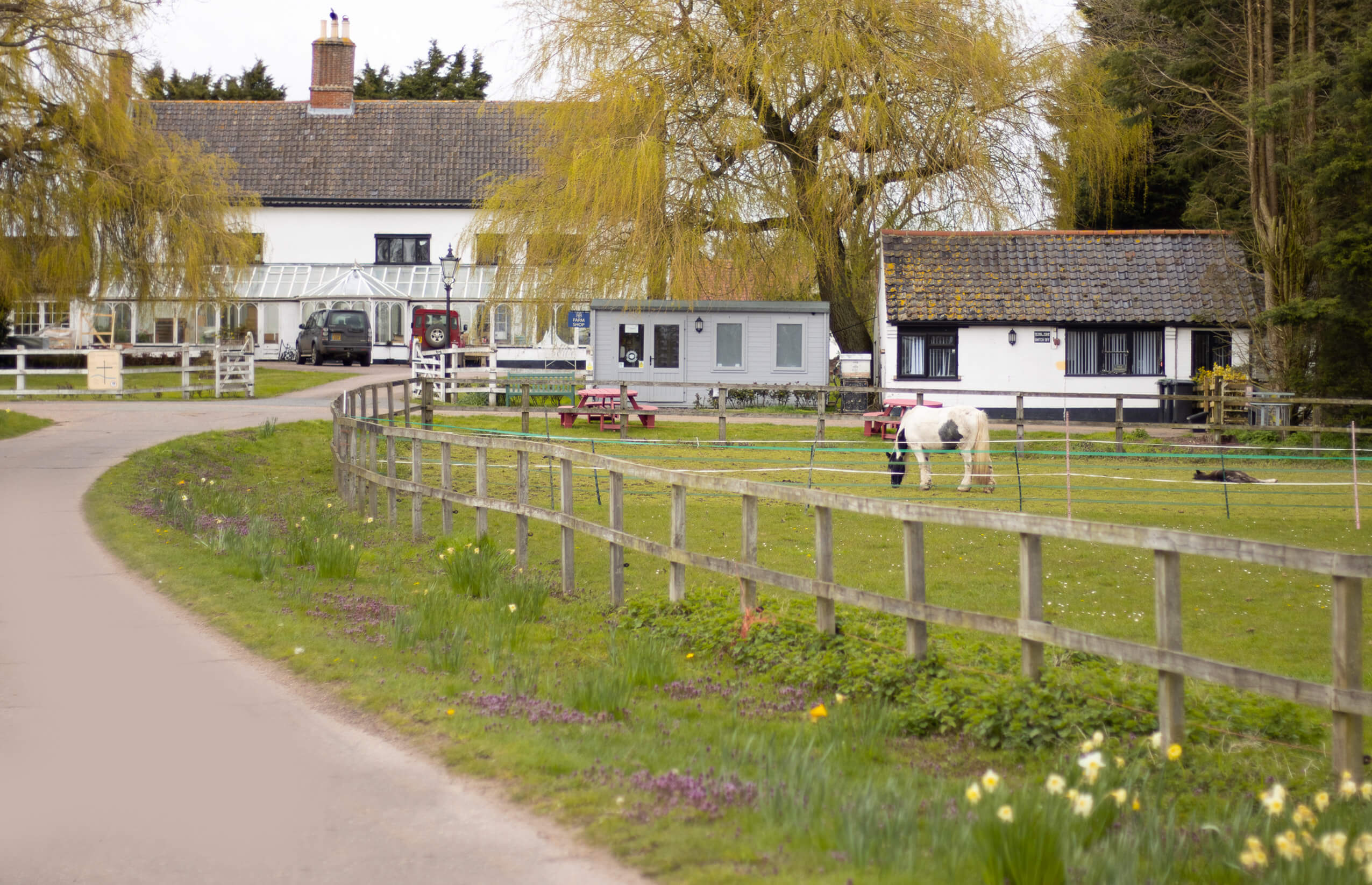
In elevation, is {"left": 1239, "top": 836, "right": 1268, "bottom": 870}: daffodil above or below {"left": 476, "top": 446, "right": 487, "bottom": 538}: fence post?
below

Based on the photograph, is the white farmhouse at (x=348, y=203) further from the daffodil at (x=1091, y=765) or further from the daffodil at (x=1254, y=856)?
the daffodil at (x=1254, y=856)

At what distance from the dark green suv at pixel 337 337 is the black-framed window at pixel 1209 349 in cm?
3074

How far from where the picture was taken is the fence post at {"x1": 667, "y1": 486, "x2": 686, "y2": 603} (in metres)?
9.16

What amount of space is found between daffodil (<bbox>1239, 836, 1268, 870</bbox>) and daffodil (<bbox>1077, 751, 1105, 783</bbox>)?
0.52m

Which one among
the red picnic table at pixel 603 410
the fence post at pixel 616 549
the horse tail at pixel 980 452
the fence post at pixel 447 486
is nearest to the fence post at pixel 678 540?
the fence post at pixel 616 549

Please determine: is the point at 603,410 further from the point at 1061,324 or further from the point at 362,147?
the point at 362,147

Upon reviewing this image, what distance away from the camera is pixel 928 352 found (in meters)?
33.8

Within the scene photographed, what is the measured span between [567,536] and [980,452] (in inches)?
379

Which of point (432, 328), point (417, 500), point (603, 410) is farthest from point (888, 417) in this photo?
point (432, 328)

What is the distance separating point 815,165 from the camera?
34406 millimetres

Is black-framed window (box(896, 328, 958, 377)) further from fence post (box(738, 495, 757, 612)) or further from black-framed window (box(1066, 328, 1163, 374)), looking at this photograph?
fence post (box(738, 495, 757, 612))

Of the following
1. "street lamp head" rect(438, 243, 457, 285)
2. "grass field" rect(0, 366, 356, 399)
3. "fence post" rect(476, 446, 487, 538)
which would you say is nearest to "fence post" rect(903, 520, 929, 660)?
"fence post" rect(476, 446, 487, 538)

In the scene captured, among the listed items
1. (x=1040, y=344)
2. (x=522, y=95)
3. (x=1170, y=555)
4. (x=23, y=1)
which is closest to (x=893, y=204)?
(x=1040, y=344)

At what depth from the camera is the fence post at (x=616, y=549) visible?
32.2 feet
